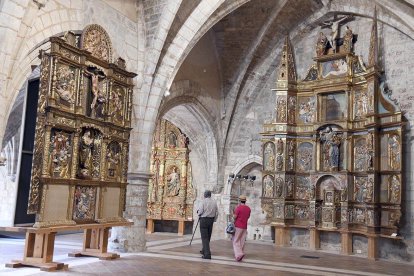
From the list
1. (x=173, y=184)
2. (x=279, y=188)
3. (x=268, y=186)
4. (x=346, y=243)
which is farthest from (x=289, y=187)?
(x=173, y=184)

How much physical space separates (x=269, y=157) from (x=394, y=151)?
11.3ft

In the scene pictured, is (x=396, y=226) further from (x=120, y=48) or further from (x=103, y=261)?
(x=120, y=48)

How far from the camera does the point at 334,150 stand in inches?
473

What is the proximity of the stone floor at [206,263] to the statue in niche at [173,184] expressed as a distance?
4.25 metres

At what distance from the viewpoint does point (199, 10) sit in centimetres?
1017

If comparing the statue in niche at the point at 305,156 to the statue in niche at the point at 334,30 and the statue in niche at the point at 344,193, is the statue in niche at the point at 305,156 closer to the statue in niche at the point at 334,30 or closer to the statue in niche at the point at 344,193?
the statue in niche at the point at 344,193

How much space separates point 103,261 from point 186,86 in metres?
6.28

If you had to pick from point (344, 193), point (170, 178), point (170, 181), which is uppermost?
point (170, 178)

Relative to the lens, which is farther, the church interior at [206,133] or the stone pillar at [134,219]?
the stone pillar at [134,219]

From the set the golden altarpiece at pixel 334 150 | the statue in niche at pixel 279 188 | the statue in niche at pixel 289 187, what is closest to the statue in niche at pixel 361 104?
the golden altarpiece at pixel 334 150

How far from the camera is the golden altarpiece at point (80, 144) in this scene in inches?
267

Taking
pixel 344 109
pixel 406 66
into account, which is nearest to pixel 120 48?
pixel 344 109

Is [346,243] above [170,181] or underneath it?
underneath

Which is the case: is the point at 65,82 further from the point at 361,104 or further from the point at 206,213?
the point at 361,104
